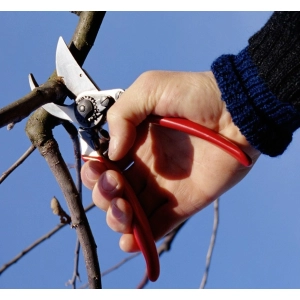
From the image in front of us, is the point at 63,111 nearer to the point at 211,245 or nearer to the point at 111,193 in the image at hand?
the point at 111,193

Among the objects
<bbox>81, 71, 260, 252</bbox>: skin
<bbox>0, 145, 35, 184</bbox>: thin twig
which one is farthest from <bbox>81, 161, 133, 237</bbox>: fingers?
<bbox>0, 145, 35, 184</bbox>: thin twig

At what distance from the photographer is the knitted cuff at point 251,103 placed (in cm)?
169

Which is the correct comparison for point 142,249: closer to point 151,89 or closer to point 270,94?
point 151,89

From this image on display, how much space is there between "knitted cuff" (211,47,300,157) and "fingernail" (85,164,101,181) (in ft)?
1.69

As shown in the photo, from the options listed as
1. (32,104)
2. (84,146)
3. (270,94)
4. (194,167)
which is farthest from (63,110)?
(270,94)

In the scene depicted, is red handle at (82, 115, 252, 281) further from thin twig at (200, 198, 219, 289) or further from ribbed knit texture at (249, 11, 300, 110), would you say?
thin twig at (200, 198, 219, 289)

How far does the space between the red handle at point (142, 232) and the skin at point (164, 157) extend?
25 mm

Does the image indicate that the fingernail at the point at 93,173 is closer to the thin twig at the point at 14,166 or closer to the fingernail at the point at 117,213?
the fingernail at the point at 117,213

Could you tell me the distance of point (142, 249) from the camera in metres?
1.79

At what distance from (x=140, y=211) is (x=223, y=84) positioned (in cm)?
52

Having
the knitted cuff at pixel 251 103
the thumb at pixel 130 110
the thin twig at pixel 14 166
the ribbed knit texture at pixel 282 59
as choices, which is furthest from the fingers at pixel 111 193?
the ribbed knit texture at pixel 282 59

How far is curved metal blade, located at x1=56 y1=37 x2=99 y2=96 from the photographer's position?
1.94 meters

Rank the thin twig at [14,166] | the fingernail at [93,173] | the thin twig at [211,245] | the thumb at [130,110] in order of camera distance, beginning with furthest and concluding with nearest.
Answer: the thin twig at [211,245]
the thin twig at [14,166]
the fingernail at [93,173]
the thumb at [130,110]

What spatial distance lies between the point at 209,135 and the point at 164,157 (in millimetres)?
382
